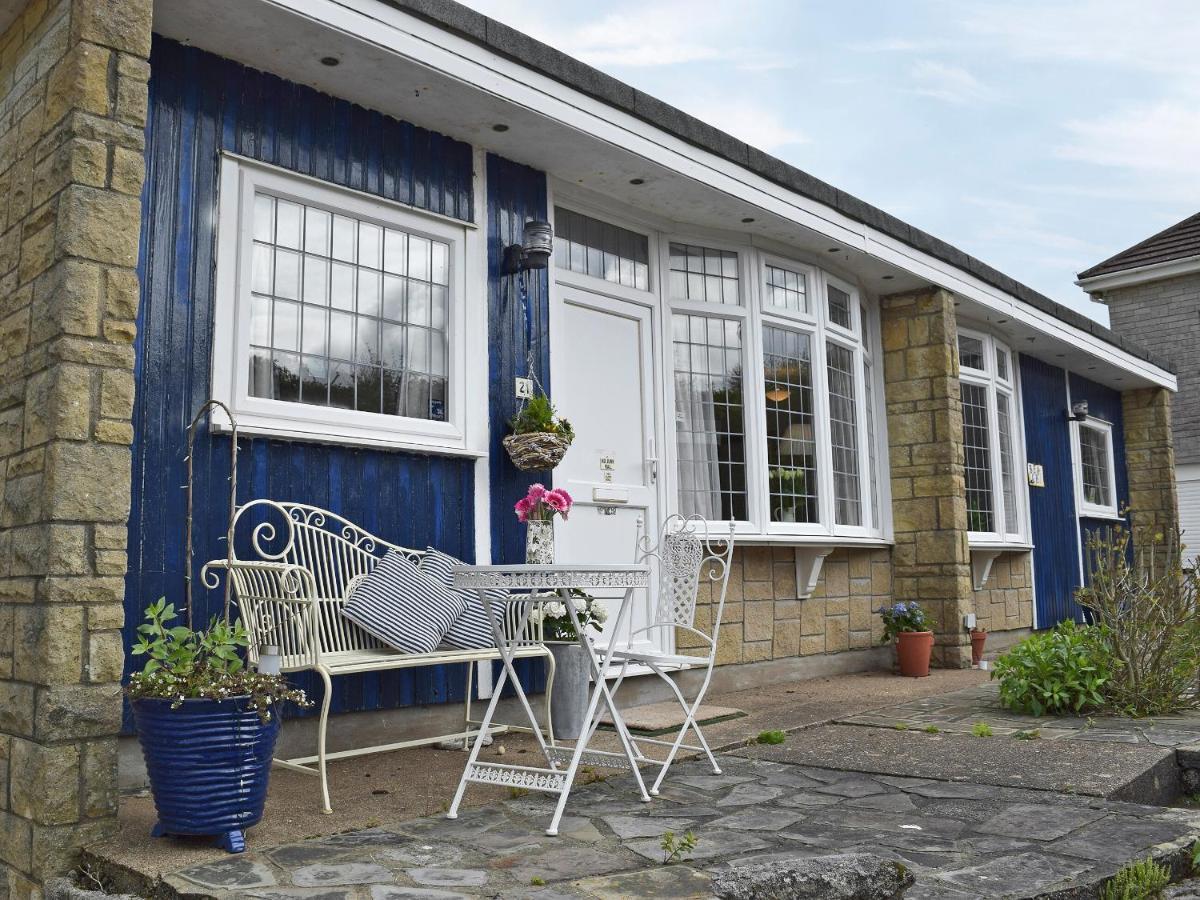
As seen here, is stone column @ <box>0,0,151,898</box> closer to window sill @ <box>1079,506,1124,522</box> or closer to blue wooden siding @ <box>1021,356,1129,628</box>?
blue wooden siding @ <box>1021,356,1129,628</box>

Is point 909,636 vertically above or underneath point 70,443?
underneath

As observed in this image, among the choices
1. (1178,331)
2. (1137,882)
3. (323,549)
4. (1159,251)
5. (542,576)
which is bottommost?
(1137,882)

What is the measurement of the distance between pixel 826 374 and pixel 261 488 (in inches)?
176

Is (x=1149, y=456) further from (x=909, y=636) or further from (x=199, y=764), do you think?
(x=199, y=764)

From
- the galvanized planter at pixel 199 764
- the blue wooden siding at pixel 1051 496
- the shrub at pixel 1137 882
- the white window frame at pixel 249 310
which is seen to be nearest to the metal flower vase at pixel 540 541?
the white window frame at pixel 249 310

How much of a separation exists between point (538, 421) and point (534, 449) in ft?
0.58

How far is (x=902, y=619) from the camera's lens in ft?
24.9

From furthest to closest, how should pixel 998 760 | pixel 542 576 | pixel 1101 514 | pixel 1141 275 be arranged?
pixel 1141 275 → pixel 1101 514 → pixel 998 760 → pixel 542 576

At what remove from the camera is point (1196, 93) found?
13695mm

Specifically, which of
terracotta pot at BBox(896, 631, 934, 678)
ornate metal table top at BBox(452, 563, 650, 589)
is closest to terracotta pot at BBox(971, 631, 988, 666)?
terracotta pot at BBox(896, 631, 934, 678)

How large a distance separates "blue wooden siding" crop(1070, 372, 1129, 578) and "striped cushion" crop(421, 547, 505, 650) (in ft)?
29.3

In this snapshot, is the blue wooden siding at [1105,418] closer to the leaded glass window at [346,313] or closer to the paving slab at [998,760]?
the paving slab at [998,760]

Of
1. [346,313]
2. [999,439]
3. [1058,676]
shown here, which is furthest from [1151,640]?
[999,439]

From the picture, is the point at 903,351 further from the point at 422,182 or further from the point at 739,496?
the point at 422,182
